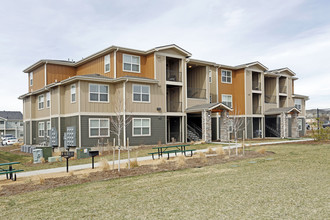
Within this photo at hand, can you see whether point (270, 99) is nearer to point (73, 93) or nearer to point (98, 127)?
point (98, 127)

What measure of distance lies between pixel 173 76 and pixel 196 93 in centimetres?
415

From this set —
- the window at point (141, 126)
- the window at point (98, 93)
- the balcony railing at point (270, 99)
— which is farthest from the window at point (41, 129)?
the balcony railing at point (270, 99)

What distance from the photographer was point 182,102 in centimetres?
2886

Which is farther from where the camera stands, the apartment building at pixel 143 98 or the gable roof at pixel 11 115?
the gable roof at pixel 11 115

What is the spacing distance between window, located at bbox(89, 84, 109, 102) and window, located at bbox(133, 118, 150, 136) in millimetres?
3171

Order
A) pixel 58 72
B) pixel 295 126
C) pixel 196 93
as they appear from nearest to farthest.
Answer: pixel 58 72
pixel 196 93
pixel 295 126

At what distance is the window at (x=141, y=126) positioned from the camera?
25.7m

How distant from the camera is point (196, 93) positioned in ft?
106

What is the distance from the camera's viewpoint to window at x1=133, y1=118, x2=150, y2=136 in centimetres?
2570

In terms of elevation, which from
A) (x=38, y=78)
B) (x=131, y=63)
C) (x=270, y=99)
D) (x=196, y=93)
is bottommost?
(x=270, y=99)

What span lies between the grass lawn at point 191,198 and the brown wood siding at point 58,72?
22.1 metres

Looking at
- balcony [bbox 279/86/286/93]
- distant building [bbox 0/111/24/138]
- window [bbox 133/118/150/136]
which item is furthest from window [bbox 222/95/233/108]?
distant building [bbox 0/111/24/138]

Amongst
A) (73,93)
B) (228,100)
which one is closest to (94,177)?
(73,93)

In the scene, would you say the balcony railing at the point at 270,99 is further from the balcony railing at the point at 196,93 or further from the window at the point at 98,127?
the window at the point at 98,127
